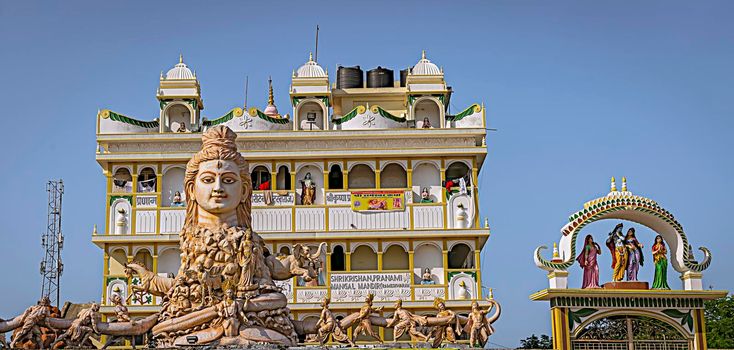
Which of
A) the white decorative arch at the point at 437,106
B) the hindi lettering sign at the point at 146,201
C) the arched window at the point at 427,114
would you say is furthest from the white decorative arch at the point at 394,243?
the hindi lettering sign at the point at 146,201

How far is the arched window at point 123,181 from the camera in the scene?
48.2 meters

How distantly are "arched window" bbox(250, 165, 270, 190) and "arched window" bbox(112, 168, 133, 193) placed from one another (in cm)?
475

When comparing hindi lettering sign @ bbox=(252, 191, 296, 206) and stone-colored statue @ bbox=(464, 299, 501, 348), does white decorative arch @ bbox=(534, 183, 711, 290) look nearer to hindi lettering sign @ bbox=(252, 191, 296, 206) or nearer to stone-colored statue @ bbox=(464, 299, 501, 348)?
stone-colored statue @ bbox=(464, 299, 501, 348)

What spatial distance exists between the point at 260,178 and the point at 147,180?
4.34 metres

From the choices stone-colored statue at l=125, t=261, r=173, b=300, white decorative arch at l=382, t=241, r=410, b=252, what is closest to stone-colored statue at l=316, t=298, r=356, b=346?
stone-colored statue at l=125, t=261, r=173, b=300

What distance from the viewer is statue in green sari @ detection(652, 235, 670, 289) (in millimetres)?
37688

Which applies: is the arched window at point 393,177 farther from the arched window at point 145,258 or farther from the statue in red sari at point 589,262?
the statue in red sari at point 589,262

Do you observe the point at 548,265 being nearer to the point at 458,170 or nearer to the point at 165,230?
the point at 458,170

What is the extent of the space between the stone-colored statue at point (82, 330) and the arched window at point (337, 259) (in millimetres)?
19428

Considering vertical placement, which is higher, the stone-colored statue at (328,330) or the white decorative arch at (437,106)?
the white decorative arch at (437,106)

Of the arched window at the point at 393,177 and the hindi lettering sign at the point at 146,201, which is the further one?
the arched window at the point at 393,177

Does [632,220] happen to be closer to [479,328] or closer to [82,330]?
[479,328]

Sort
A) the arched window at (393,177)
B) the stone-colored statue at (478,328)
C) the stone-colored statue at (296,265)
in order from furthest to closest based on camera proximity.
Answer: the arched window at (393,177), the stone-colored statue at (478,328), the stone-colored statue at (296,265)

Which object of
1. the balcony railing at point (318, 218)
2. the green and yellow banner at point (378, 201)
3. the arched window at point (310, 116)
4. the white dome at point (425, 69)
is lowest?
the balcony railing at point (318, 218)
